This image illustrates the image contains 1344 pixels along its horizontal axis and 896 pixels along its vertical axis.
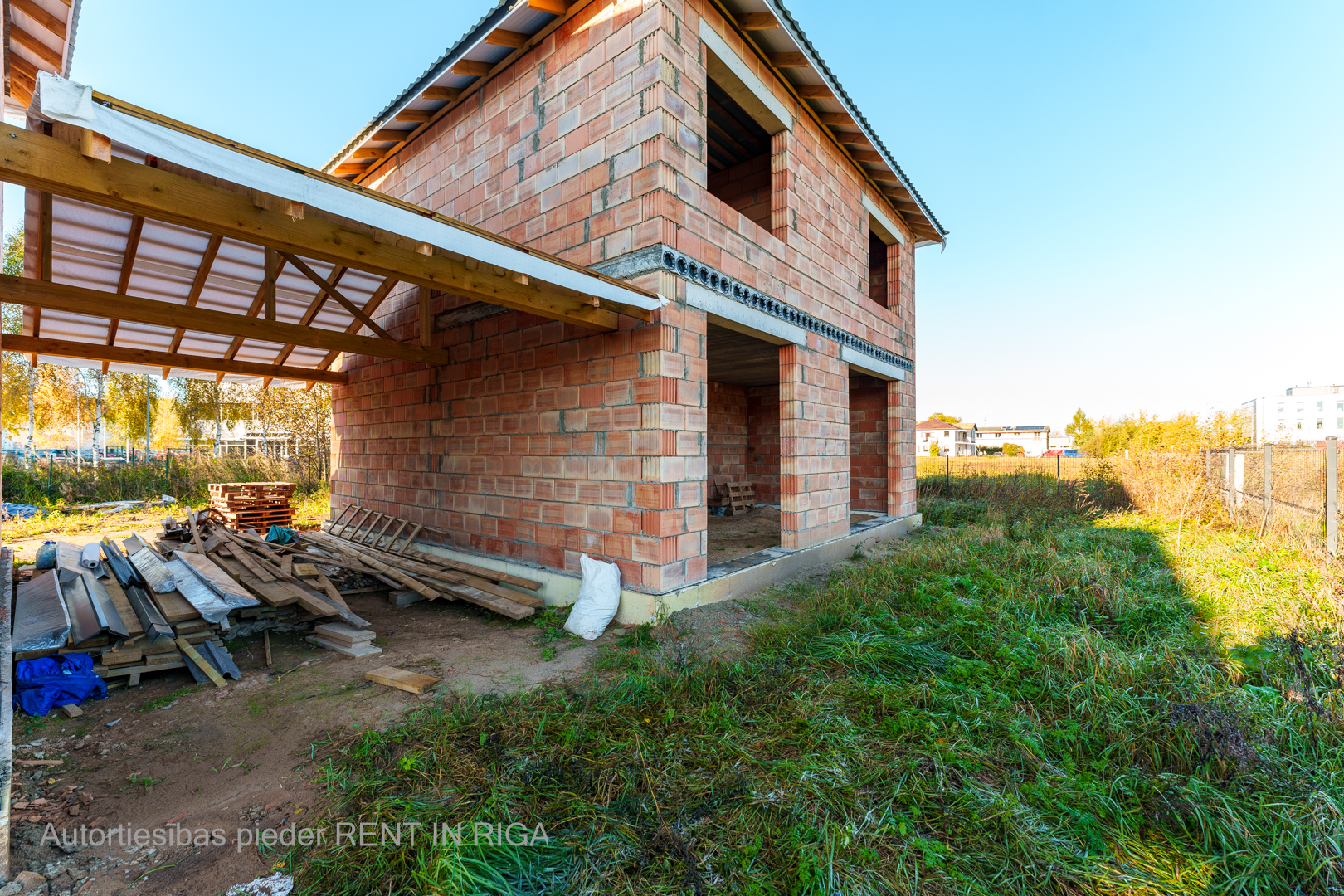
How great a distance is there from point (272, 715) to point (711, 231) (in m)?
5.81

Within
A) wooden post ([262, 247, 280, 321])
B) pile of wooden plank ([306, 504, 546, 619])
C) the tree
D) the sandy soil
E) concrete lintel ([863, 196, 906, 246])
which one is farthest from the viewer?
the tree

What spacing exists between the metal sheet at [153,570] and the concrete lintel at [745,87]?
755 cm

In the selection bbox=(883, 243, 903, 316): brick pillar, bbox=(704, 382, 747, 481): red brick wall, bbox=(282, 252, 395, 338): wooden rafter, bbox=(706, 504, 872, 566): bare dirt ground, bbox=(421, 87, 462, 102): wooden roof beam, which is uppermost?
bbox=(421, 87, 462, 102): wooden roof beam

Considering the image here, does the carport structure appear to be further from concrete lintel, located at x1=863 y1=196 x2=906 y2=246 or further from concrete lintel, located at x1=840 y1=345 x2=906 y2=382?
concrete lintel, located at x1=863 y1=196 x2=906 y2=246

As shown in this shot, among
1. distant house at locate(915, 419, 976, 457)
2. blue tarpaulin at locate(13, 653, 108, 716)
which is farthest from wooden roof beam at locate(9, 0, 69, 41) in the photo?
distant house at locate(915, 419, 976, 457)

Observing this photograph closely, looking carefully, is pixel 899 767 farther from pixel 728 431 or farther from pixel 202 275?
pixel 728 431

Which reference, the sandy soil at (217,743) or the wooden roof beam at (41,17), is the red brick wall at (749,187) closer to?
the sandy soil at (217,743)

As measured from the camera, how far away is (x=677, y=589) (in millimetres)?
5375

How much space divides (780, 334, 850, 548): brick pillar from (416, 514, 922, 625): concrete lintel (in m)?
0.21

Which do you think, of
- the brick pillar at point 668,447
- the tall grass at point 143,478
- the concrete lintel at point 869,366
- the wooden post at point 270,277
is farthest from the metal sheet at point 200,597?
the tall grass at point 143,478

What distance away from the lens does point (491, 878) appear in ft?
6.95

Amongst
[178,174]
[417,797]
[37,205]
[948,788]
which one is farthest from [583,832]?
[37,205]

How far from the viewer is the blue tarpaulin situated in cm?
357

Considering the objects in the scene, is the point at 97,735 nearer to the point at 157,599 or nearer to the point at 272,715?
the point at 272,715
